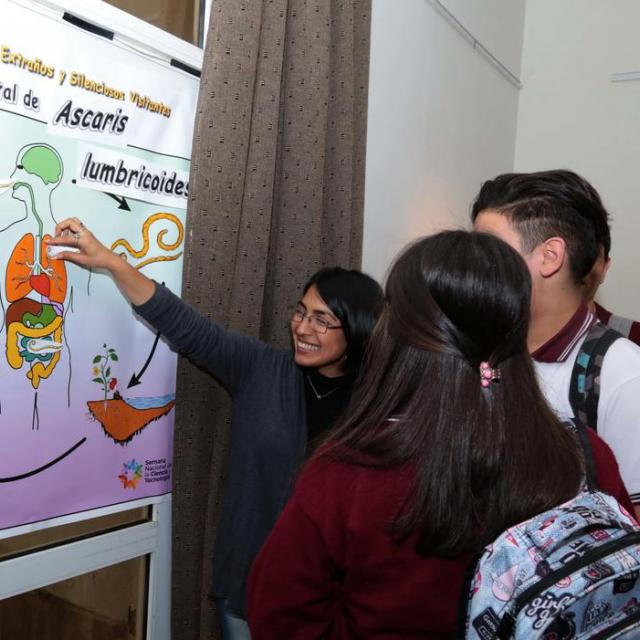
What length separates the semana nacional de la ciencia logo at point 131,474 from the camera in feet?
5.24

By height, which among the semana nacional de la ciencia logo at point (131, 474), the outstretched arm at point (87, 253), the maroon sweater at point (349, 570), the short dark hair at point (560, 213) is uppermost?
the short dark hair at point (560, 213)

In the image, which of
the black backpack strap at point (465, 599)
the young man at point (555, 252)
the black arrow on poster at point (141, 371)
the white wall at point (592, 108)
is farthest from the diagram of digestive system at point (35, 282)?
the white wall at point (592, 108)

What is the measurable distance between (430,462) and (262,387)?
86 centimetres

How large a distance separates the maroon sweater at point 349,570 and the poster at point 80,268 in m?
0.73

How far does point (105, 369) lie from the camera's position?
5.03 feet

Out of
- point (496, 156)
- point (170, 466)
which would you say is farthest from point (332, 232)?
point (496, 156)

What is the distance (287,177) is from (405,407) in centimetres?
116

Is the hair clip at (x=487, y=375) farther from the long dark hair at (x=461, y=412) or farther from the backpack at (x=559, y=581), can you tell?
the backpack at (x=559, y=581)

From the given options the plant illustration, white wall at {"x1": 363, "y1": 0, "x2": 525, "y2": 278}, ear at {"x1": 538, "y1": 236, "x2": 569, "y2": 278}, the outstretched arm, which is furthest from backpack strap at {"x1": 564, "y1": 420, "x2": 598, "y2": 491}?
white wall at {"x1": 363, "y1": 0, "x2": 525, "y2": 278}

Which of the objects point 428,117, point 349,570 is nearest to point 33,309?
point 349,570

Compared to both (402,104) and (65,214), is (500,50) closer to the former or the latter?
(402,104)

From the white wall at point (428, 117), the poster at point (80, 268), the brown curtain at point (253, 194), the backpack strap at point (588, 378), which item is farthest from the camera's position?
the white wall at point (428, 117)

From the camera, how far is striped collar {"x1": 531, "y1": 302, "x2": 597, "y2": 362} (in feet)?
3.83

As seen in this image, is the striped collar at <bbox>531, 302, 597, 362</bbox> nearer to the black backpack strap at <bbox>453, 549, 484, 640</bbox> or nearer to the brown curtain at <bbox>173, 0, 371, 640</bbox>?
the black backpack strap at <bbox>453, 549, 484, 640</bbox>
